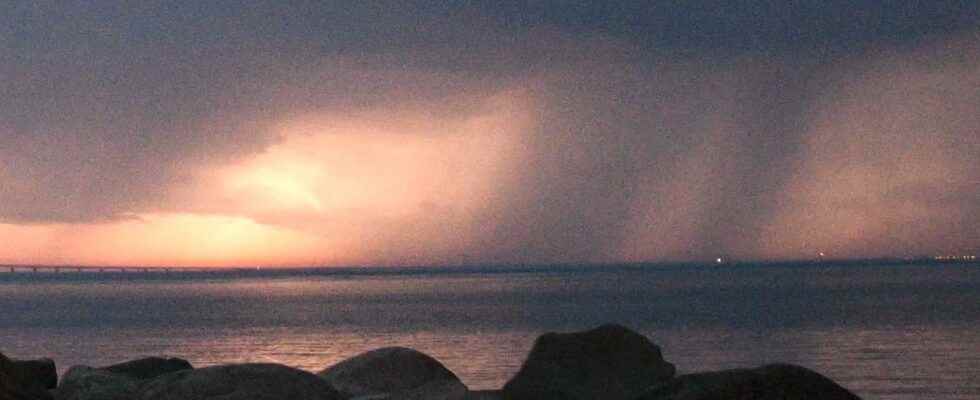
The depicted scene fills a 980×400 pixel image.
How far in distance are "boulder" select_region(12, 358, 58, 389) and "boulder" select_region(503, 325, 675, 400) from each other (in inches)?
A: 272

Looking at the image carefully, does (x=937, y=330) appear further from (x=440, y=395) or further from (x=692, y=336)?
(x=440, y=395)

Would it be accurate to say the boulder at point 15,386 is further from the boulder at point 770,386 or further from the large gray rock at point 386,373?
the boulder at point 770,386

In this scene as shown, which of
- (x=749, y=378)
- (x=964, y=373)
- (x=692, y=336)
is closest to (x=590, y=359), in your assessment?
(x=749, y=378)

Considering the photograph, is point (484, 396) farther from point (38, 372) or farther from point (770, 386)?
point (38, 372)

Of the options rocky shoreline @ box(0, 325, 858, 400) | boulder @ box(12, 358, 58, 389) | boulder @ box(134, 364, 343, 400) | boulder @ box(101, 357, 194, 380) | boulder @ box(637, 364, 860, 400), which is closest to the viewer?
boulder @ box(637, 364, 860, 400)

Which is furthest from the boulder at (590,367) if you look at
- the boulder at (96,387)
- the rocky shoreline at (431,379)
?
the boulder at (96,387)

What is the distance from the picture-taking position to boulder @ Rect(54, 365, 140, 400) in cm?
1806

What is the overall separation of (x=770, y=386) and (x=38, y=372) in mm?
11598

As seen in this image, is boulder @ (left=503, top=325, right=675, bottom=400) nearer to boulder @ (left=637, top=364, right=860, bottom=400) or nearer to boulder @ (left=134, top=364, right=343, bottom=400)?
boulder @ (left=134, top=364, right=343, bottom=400)

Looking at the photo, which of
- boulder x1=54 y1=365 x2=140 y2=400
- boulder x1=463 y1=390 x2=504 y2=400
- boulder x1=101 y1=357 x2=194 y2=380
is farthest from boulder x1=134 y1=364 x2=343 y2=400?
boulder x1=101 y1=357 x2=194 y2=380

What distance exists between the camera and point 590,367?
62.2 ft

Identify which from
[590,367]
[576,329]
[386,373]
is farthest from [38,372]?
[576,329]

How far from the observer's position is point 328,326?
298 feet

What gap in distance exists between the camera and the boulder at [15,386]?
1572 centimetres
